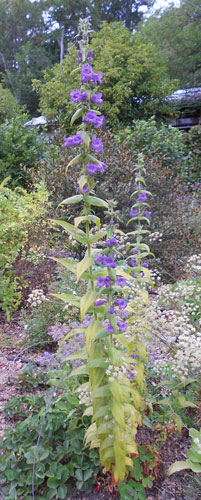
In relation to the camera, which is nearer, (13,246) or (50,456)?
(50,456)

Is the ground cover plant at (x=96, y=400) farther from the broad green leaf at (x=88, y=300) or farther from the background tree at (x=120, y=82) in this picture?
the background tree at (x=120, y=82)

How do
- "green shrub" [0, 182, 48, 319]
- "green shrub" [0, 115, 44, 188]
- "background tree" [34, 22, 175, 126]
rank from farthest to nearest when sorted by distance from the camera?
"background tree" [34, 22, 175, 126] < "green shrub" [0, 115, 44, 188] < "green shrub" [0, 182, 48, 319]

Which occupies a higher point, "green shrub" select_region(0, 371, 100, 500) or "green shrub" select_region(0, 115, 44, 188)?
"green shrub" select_region(0, 115, 44, 188)

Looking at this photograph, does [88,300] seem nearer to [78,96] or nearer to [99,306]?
[99,306]

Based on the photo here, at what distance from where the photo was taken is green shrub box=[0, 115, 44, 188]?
6.96 m

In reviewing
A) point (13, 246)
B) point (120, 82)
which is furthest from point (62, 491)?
point (120, 82)

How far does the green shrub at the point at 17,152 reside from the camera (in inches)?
274

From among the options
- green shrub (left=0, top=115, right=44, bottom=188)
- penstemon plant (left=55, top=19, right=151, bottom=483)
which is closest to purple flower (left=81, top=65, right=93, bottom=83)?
penstemon plant (left=55, top=19, right=151, bottom=483)

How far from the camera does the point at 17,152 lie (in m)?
7.16

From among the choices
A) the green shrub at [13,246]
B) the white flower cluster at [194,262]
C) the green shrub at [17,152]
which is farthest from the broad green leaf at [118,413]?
the green shrub at [17,152]


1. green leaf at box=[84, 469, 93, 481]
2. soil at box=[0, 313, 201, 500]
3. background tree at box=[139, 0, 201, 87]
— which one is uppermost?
background tree at box=[139, 0, 201, 87]

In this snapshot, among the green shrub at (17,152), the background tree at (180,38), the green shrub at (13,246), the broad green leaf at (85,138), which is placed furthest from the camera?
the background tree at (180,38)

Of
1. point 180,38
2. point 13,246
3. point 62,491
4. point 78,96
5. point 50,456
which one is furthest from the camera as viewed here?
point 180,38

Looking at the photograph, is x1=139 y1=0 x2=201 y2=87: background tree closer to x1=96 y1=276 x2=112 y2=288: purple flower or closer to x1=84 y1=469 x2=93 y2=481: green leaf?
x1=96 y1=276 x2=112 y2=288: purple flower
